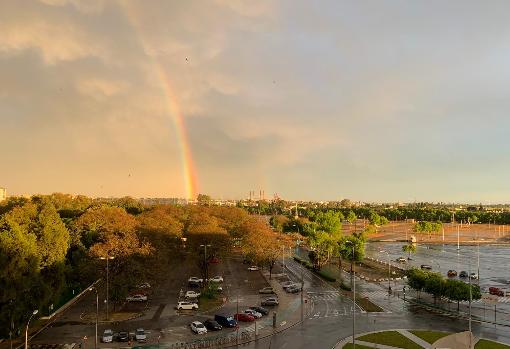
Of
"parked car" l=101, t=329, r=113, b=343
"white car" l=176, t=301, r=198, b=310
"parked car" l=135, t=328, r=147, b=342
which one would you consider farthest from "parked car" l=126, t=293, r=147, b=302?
"parked car" l=135, t=328, r=147, b=342

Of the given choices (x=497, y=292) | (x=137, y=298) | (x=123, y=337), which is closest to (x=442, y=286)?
(x=497, y=292)

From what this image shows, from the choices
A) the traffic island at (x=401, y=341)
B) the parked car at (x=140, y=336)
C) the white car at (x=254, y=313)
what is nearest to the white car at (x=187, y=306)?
the white car at (x=254, y=313)

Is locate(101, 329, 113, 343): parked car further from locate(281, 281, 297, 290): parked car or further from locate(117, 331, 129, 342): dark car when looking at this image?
locate(281, 281, 297, 290): parked car

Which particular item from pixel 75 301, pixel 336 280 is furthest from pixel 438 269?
pixel 75 301

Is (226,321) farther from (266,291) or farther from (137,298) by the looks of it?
(266,291)

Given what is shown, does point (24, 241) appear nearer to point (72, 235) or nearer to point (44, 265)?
point (44, 265)

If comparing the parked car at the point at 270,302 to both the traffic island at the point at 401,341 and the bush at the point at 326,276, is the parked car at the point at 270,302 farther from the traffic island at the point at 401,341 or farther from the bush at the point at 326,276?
the bush at the point at 326,276

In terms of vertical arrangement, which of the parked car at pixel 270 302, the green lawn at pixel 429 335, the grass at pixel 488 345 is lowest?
the parked car at pixel 270 302
